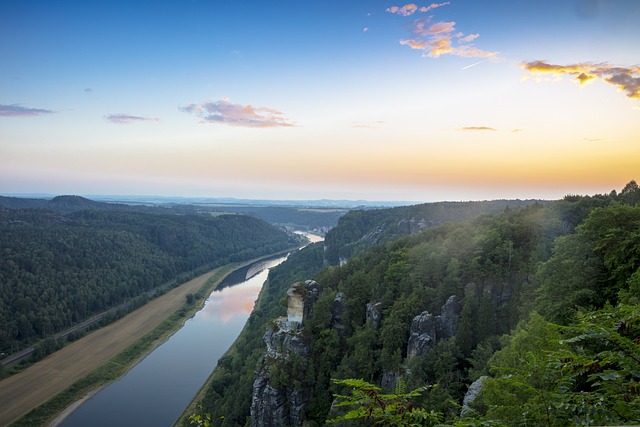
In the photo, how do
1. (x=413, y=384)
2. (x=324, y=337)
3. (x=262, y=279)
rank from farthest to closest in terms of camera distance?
1. (x=262, y=279)
2. (x=324, y=337)
3. (x=413, y=384)

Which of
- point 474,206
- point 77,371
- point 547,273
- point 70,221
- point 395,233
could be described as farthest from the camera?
point 70,221

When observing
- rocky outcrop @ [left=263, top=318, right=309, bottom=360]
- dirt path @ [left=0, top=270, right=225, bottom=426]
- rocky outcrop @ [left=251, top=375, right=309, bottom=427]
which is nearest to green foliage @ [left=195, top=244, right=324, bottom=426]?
rocky outcrop @ [left=251, top=375, right=309, bottom=427]

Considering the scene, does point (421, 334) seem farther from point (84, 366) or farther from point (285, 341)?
point (84, 366)

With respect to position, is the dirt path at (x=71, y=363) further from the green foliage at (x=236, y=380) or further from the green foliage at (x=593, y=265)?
the green foliage at (x=593, y=265)

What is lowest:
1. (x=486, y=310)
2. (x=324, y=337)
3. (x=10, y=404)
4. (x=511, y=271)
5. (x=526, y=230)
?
(x=10, y=404)

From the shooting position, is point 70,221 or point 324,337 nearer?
point 324,337

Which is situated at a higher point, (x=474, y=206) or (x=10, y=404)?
(x=474, y=206)

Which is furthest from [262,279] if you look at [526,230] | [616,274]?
[616,274]

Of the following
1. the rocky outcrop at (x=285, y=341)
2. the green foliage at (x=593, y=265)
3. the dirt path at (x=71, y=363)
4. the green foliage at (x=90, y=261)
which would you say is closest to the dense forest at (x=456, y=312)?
the green foliage at (x=593, y=265)

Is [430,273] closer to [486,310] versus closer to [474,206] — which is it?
[486,310]
